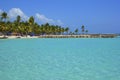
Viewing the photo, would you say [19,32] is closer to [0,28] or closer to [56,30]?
[0,28]

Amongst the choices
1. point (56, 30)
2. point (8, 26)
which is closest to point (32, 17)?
point (8, 26)

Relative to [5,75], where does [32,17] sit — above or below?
above

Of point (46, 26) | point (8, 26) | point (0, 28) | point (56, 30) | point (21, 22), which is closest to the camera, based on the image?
point (0, 28)

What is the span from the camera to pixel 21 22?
108562 mm

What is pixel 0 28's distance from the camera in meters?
87.9

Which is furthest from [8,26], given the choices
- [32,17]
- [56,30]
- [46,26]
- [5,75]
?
[5,75]

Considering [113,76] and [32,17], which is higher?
[32,17]

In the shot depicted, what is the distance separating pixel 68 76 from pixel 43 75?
143 centimetres

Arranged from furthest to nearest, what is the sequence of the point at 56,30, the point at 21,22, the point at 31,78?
the point at 56,30 < the point at 21,22 < the point at 31,78

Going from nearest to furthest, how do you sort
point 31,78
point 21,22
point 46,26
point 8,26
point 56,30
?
point 31,78, point 8,26, point 21,22, point 46,26, point 56,30

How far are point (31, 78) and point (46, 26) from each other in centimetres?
11702

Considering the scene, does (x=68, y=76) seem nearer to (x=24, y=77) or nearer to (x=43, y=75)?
(x=43, y=75)

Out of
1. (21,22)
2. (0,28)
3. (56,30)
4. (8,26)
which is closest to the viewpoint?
(0,28)

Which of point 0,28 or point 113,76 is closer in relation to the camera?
point 113,76
